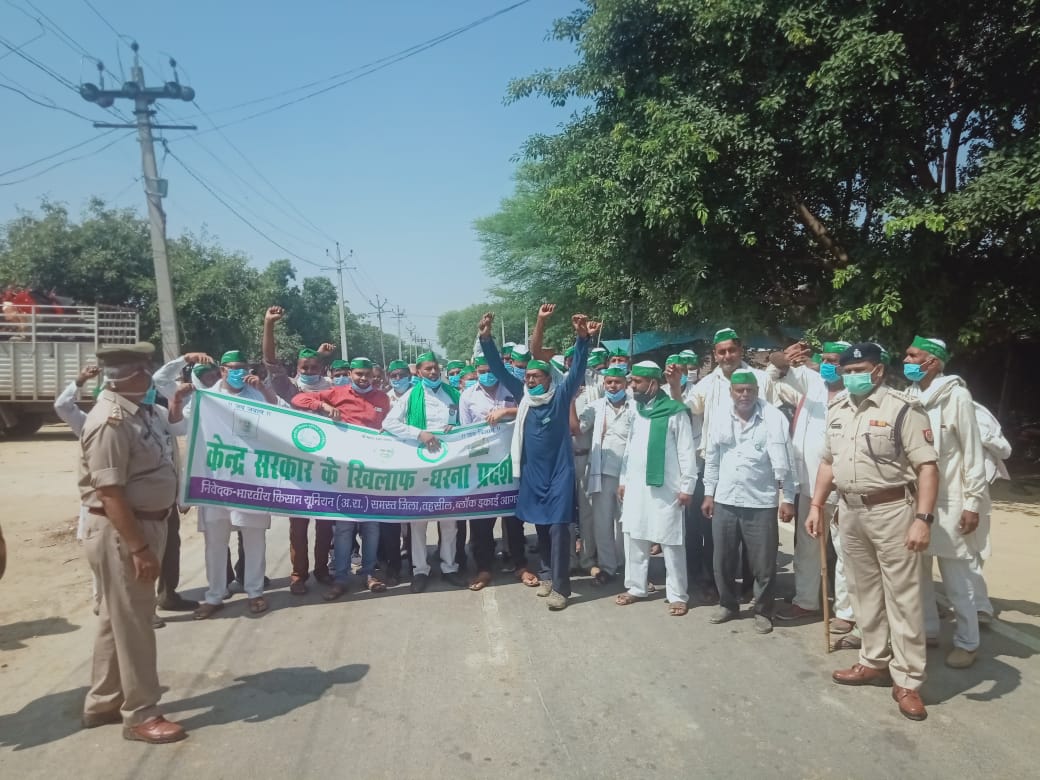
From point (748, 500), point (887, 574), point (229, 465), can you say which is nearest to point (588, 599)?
point (748, 500)

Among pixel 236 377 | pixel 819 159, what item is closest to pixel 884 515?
pixel 236 377

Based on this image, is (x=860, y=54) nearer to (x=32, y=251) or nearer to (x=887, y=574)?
(x=887, y=574)

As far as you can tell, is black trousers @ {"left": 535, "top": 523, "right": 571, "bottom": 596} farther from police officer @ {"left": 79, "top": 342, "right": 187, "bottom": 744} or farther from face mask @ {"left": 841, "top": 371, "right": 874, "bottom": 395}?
police officer @ {"left": 79, "top": 342, "right": 187, "bottom": 744}

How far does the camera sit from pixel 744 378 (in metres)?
4.93

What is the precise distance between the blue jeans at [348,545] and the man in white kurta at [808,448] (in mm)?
3245

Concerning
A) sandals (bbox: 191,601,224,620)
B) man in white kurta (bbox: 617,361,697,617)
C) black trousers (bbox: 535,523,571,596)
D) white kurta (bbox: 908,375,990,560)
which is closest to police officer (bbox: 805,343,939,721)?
white kurta (bbox: 908,375,990,560)

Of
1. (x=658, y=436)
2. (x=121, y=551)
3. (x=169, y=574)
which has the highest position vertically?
(x=658, y=436)

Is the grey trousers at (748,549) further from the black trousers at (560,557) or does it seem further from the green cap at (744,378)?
the black trousers at (560,557)

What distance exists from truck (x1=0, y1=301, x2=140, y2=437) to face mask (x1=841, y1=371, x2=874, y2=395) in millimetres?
16025

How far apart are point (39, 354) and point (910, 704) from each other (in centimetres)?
1846

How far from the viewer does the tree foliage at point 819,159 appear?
8.39 m

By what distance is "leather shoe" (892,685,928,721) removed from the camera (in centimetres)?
353

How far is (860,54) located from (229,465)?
26.8 ft

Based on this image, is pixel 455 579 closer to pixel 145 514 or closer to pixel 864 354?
pixel 145 514
